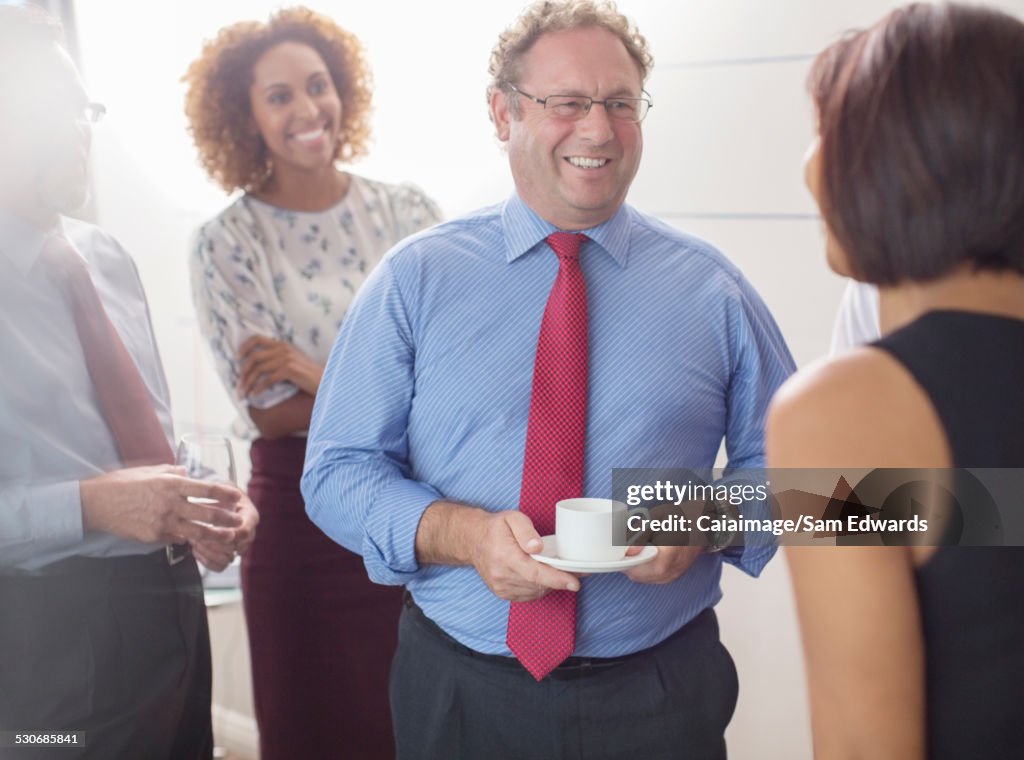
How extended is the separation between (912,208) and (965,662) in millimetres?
351

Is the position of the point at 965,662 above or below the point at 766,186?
below

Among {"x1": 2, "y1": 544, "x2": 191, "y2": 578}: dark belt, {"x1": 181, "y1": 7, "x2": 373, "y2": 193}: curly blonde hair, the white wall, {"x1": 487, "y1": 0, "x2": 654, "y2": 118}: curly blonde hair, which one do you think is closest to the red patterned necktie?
{"x1": 487, "y1": 0, "x2": 654, "y2": 118}: curly blonde hair

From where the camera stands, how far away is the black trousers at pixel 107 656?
151cm

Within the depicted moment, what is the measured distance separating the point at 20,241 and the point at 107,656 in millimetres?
629

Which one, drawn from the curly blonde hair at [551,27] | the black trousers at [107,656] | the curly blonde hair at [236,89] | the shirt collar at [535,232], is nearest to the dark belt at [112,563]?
the black trousers at [107,656]

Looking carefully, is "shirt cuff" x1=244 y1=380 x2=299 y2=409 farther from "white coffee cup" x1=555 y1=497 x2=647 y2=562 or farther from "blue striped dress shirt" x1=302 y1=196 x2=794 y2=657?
"white coffee cup" x1=555 y1=497 x2=647 y2=562

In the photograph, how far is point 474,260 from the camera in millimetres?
1556

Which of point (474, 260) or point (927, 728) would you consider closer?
Answer: point (927, 728)

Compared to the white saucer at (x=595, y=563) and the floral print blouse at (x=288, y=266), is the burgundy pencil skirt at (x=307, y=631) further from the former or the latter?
the white saucer at (x=595, y=563)

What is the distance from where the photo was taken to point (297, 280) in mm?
2258

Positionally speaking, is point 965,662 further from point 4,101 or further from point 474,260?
point 4,101

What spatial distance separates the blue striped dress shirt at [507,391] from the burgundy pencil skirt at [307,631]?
2.42ft

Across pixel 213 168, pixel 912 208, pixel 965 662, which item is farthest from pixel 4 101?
pixel 965 662

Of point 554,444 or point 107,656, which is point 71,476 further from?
point 554,444
